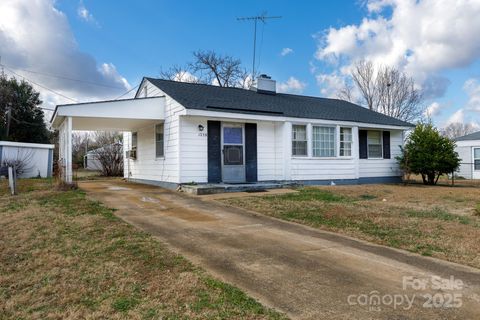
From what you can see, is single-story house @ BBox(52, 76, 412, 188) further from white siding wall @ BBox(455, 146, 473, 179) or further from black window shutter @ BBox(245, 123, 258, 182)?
white siding wall @ BBox(455, 146, 473, 179)

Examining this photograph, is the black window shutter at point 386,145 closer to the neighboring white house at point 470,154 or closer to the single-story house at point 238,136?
the single-story house at point 238,136

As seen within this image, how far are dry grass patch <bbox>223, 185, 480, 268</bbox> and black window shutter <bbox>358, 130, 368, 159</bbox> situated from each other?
4319 mm

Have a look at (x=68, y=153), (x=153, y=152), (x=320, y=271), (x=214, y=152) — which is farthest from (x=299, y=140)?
(x=320, y=271)

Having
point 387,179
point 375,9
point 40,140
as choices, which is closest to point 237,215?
point 387,179

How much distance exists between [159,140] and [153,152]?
0.77m

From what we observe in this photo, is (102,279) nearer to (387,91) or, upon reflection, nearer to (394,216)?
(394,216)

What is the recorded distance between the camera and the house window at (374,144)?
53.4ft

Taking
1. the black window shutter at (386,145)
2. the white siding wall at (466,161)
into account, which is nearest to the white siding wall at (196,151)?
the black window shutter at (386,145)

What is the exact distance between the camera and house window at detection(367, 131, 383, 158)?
16.3m

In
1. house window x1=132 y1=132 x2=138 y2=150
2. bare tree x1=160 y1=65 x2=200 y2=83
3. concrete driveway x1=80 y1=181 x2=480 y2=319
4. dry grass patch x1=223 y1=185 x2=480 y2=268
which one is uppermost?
bare tree x1=160 y1=65 x2=200 y2=83

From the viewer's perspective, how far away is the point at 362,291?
3.53 m

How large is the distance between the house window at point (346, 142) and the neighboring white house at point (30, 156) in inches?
657

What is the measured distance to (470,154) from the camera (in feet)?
82.4

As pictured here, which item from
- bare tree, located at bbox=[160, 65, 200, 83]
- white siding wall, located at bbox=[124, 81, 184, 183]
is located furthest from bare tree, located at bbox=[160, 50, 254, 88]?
white siding wall, located at bbox=[124, 81, 184, 183]
